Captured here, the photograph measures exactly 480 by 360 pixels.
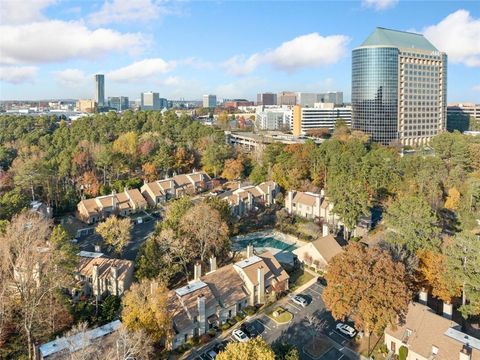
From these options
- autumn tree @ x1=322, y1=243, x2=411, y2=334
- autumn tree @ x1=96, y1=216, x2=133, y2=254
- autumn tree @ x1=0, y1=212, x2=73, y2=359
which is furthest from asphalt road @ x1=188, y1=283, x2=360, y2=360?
autumn tree @ x1=96, y1=216, x2=133, y2=254

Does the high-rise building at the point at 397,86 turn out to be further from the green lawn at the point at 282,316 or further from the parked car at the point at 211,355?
the parked car at the point at 211,355

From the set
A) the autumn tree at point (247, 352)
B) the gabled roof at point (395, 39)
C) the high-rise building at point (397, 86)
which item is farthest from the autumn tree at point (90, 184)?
the gabled roof at point (395, 39)

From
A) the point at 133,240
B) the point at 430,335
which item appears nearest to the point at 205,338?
the point at 430,335

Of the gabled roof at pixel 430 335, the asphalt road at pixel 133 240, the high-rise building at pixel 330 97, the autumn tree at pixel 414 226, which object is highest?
the high-rise building at pixel 330 97

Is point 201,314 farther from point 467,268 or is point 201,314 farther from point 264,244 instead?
point 467,268

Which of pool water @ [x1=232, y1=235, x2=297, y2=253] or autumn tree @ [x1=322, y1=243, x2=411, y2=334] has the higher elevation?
autumn tree @ [x1=322, y1=243, x2=411, y2=334]

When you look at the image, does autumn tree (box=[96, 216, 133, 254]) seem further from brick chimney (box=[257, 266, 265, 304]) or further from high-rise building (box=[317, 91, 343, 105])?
high-rise building (box=[317, 91, 343, 105])

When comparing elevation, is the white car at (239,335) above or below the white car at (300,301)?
below
